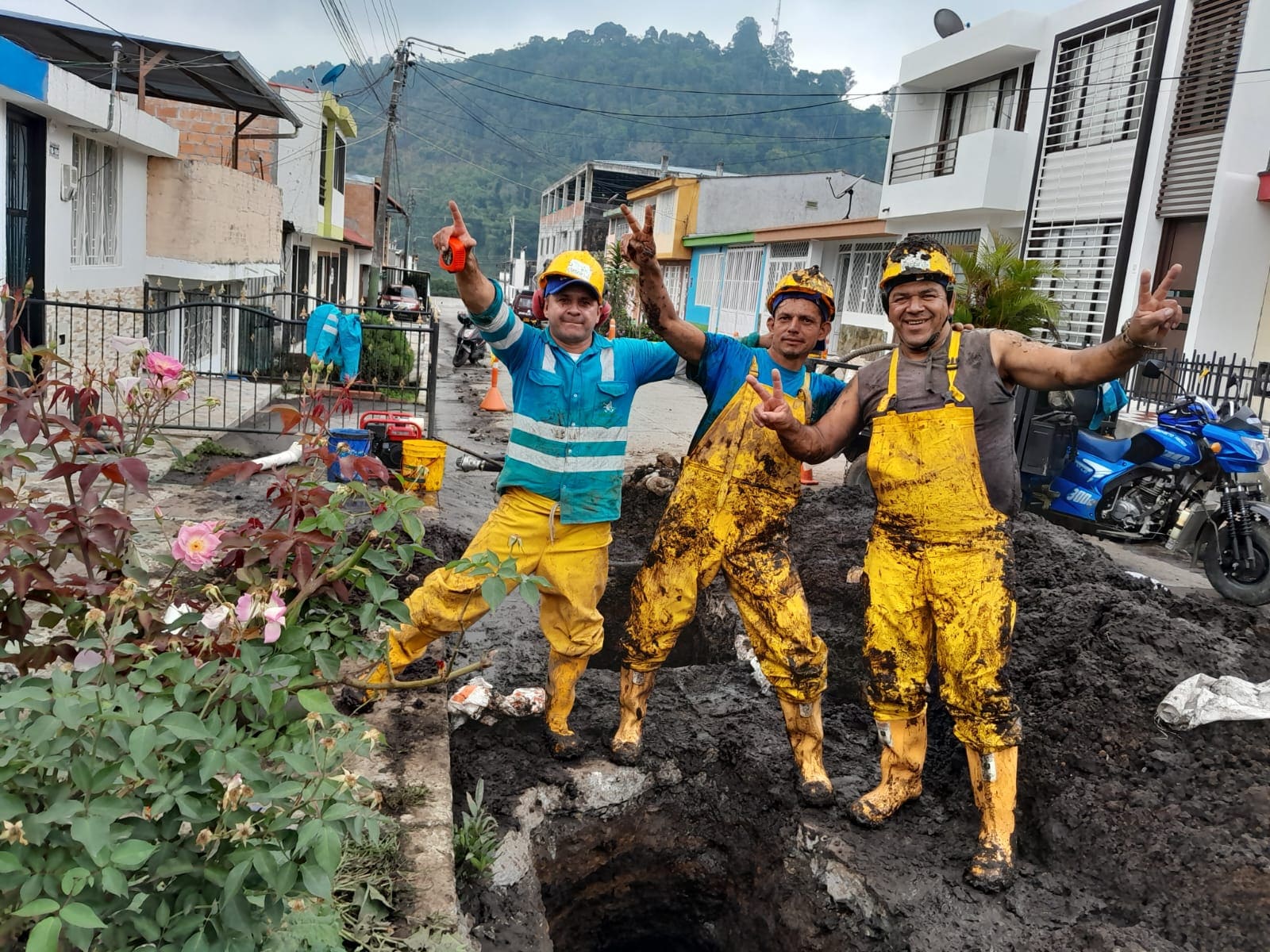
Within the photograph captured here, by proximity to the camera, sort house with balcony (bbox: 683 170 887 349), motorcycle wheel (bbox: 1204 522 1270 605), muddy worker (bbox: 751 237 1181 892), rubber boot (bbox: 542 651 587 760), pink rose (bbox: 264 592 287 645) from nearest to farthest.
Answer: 1. pink rose (bbox: 264 592 287 645)
2. muddy worker (bbox: 751 237 1181 892)
3. rubber boot (bbox: 542 651 587 760)
4. motorcycle wheel (bbox: 1204 522 1270 605)
5. house with balcony (bbox: 683 170 887 349)

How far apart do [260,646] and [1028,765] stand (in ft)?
10.2

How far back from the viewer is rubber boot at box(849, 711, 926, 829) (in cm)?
359

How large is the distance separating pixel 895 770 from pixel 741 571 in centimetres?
94

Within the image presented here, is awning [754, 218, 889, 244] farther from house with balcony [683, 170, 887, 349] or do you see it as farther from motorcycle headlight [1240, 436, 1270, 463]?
motorcycle headlight [1240, 436, 1270, 463]

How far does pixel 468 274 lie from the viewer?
3311mm

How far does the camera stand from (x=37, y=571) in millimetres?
1949

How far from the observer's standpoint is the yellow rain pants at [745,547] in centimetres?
366

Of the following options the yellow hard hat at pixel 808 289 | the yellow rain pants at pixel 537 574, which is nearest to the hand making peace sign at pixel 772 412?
the yellow hard hat at pixel 808 289

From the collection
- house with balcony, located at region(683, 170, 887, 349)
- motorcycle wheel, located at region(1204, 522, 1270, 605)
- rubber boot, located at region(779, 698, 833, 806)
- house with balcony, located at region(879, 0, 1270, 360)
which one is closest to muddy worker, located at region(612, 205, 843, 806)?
rubber boot, located at region(779, 698, 833, 806)

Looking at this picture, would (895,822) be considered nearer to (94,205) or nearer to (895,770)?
(895,770)

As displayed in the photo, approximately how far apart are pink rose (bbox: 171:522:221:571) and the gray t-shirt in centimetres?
229

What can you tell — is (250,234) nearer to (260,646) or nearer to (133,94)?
(133,94)

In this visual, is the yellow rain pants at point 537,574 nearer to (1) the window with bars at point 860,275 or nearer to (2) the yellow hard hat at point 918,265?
(2) the yellow hard hat at point 918,265

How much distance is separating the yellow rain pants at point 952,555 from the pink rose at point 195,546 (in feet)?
7.39
